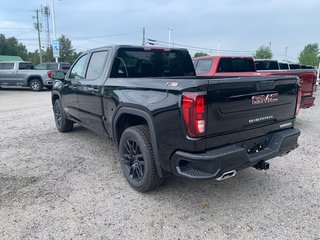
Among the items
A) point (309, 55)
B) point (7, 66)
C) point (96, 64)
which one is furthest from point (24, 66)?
point (309, 55)

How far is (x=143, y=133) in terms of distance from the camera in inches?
133

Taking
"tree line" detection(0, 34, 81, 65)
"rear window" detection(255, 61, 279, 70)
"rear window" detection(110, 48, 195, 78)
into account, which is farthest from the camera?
"tree line" detection(0, 34, 81, 65)

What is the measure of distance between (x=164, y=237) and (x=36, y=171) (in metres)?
2.51

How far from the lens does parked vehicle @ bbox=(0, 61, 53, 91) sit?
16.6m

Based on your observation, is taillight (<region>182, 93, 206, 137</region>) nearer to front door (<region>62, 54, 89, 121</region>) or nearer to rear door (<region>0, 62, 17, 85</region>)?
front door (<region>62, 54, 89, 121</region>)

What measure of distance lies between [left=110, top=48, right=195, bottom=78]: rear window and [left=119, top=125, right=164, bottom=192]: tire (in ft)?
3.54

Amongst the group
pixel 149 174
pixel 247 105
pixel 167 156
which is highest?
pixel 247 105

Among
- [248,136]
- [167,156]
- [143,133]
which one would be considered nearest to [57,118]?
[143,133]

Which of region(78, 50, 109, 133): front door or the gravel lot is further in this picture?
region(78, 50, 109, 133): front door

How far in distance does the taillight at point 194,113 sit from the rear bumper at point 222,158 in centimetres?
23

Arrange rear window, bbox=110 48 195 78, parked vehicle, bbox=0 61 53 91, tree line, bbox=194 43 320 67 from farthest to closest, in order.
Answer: tree line, bbox=194 43 320 67 < parked vehicle, bbox=0 61 53 91 < rear window, bbox=110 48 195 78

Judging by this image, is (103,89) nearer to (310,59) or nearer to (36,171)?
(36,171)

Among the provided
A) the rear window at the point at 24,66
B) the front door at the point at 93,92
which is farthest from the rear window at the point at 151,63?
the rear window at the point at 24,66

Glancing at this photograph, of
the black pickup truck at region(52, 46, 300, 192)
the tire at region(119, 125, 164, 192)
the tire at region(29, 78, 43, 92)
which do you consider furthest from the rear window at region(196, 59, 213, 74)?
the tire at region(29, 78, 43, 92)
